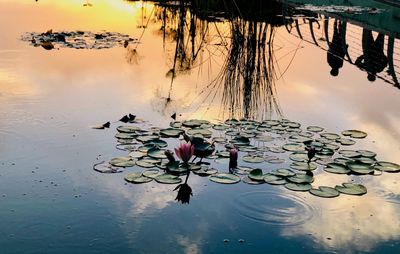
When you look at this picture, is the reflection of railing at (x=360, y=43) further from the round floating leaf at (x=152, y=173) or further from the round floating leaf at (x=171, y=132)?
the round floating leaf at (x=152, y=173)

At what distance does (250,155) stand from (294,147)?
1.18 feet

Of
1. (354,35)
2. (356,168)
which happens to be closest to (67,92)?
(356,168)

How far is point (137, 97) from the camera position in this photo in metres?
4.84

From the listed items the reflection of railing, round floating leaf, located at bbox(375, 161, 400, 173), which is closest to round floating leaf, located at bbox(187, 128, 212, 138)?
round floating leaf, located at bbox(375, 161, 400, 173)

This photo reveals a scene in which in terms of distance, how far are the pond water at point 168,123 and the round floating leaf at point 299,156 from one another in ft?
0.33

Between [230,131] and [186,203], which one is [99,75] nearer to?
[230,131]

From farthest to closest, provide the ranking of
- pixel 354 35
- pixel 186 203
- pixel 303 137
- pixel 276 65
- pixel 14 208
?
pixel 354 35
pixel 276 65
pixel 303 137
pixel 186 203
pixel 14 208

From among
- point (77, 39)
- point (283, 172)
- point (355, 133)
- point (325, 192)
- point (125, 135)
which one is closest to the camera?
point (325, 192)

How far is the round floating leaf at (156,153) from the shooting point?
341 centimetres

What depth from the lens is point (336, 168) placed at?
134 inches

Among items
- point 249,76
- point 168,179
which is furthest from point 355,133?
point 249,76

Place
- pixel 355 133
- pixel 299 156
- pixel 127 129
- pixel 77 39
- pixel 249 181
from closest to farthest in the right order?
1. pixel 249 181
2. pixel 299 156
3. pixel 127 129
4. pixel 355 133
5. pixel 77 39

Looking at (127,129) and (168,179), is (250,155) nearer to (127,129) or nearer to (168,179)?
(168,179)

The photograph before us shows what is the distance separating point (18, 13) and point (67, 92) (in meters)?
4.73
